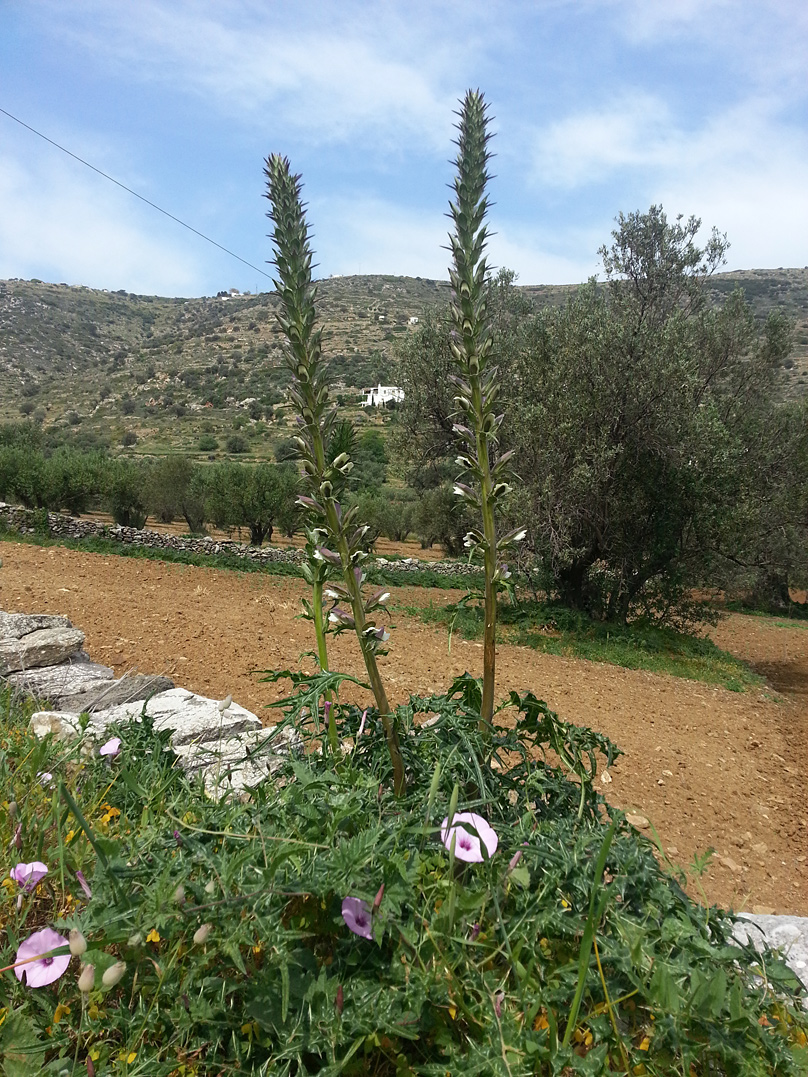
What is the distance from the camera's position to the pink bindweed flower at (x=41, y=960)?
46.4 inches

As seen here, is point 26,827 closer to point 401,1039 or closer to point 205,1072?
point 205,1072

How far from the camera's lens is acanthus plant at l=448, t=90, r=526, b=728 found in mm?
1748

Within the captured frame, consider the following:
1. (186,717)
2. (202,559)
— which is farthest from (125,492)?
(186,717)

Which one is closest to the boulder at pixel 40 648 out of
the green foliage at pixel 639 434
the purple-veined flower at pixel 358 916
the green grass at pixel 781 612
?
the purple-veined flower at pixel 358 916

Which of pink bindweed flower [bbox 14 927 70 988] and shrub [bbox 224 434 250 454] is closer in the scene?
pink bindweed flower [bbox 14 927 70 988]

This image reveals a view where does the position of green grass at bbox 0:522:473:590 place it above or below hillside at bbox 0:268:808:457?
below

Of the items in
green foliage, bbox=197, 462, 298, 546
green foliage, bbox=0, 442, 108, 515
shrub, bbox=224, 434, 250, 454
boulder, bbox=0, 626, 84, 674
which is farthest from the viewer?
shrub, bbox=224, 434, 250, 454

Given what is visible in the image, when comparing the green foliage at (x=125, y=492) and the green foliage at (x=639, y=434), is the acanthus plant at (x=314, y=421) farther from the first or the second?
the green foliage at (x=125, y=492)

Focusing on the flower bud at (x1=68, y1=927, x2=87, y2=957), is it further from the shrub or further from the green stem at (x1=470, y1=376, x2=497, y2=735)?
the shrub

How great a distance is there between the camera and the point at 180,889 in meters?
1.17

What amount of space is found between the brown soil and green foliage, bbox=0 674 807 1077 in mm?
2846

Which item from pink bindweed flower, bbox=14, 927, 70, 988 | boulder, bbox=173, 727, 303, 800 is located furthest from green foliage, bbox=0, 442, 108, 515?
pink bindweed flower, bbox=14, 927, 70, 988

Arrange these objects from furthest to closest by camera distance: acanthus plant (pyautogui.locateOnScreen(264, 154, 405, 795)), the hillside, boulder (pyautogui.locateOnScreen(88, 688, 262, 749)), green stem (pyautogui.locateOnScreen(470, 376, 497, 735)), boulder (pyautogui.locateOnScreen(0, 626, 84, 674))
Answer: the hillside < boulder (pyautogui.locateOnScreen(0, 626, 84, 674)) < boulder (pyautogui.locateOnScreen(88, 688, 262, 749)) < green stem (pyautogui.locateOnScreen(470, 376, 497, 735)) < acanthus plant (pyautogui.locateOnScreen(264, 154, 405, 795))

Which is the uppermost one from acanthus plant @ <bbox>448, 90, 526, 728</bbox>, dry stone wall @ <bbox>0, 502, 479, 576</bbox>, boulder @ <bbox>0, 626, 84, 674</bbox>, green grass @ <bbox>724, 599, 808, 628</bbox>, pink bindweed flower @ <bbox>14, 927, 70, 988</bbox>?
acanthus plant @ <bbox>448, 90, 526, 728</bbox>
